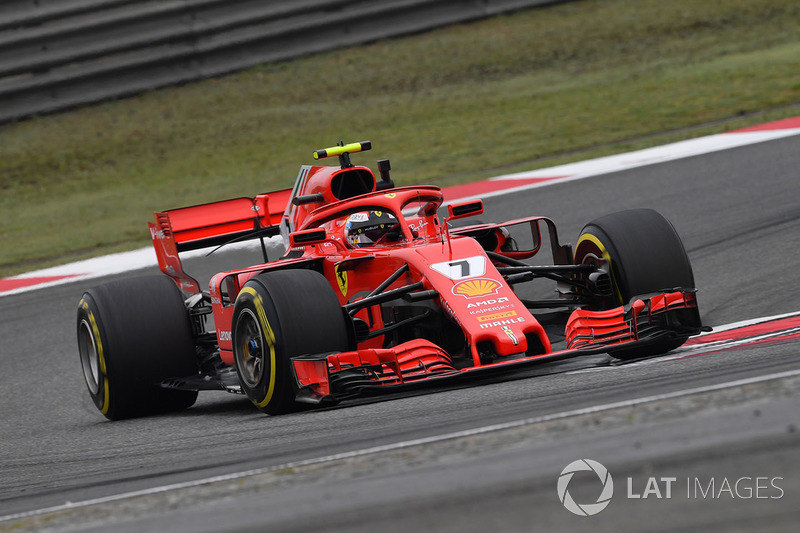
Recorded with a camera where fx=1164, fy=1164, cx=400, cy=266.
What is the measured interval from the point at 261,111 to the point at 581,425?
1424 cm

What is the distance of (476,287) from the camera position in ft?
18.9

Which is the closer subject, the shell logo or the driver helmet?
the shell logo

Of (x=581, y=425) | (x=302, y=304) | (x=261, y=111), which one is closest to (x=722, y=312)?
(x=302, y=304)

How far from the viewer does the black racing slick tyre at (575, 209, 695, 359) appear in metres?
6.11

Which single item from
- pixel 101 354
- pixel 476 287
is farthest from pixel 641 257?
pixel 101 354

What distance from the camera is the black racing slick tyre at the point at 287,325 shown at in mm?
5457

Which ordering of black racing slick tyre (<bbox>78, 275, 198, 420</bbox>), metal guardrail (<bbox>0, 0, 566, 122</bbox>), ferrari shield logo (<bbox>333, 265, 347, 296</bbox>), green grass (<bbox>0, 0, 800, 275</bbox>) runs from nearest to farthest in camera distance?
ferrari shield logo (<bbox>333, 265, 347, 296</bbox>) < black racing slick tyre (<bbox>78, 275, 198, 420</bbox>) < green grass (<bbox>0, 0, 800, 275</bbox>) < metal guardrail (<bbox>0, 0, 566, 122</bbox>)

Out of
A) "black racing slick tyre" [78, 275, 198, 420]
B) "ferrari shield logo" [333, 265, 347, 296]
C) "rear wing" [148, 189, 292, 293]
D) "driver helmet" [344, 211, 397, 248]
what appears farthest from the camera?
"rear wing" [148, 189, 292, 293]

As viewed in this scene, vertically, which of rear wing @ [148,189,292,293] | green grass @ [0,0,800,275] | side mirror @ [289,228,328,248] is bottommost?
side mirror @ [289,228,328,248]

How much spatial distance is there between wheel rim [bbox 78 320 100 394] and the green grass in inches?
187

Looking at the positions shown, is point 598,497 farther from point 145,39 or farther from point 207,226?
point 145,39

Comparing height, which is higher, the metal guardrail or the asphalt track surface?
the metal guardrail

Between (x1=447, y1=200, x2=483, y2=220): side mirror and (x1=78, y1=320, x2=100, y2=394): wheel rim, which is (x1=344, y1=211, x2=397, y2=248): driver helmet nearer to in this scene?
(x1=447, y1=200, x2=483, y2=220): side mirror

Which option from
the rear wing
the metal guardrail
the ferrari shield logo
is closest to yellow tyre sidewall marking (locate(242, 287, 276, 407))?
the ferrari shield logo
